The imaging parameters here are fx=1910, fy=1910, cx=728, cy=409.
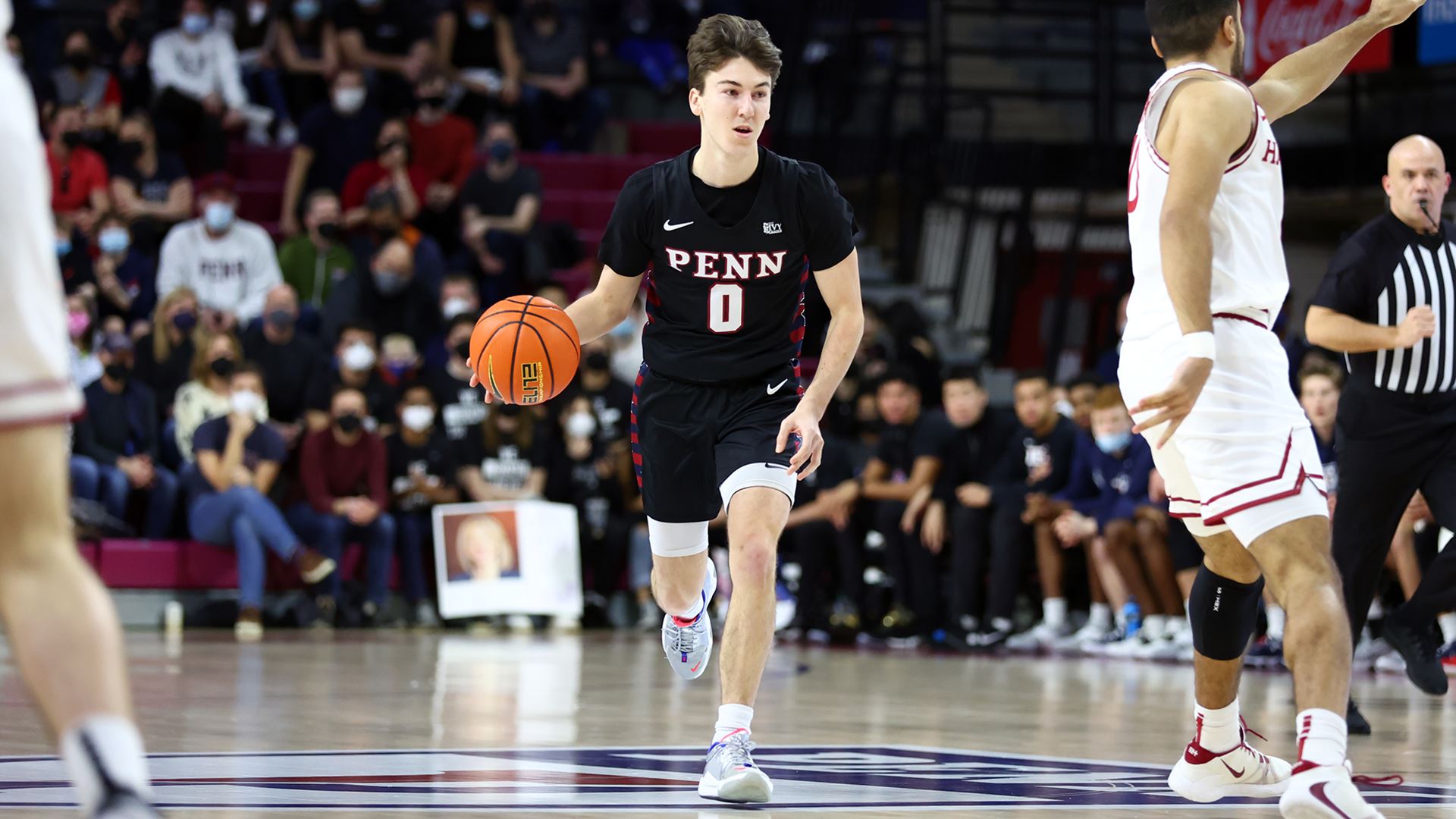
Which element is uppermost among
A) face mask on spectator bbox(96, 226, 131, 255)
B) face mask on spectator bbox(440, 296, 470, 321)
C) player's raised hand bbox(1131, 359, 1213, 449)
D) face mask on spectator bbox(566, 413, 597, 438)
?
face mask on spectator bbox(96, 226, 131, 255)

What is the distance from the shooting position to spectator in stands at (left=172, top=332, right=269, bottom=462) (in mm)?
12453

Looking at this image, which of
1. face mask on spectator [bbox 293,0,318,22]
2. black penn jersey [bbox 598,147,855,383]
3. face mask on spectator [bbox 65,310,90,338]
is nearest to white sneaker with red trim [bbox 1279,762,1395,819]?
black penn jersey [bbox 598,147,855,383]

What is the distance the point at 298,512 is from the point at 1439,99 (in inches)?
377

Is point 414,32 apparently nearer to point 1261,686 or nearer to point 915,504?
point 915,504

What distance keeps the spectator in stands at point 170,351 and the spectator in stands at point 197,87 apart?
256cm

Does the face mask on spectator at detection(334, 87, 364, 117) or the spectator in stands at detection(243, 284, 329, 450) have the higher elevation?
the face mask on spectator at detection(334, 87, 364, 117)

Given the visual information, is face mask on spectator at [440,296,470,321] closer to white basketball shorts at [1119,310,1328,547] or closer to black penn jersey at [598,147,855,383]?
black penn jersey at [598,147,855,383]

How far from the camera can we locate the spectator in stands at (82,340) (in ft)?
41.0

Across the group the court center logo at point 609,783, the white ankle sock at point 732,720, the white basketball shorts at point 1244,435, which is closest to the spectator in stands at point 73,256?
the court center logo at point 609,783

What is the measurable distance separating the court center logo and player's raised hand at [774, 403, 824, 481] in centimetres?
84

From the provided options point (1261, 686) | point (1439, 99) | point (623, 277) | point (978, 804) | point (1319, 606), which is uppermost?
point (1439, 99)

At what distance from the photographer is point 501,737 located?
19.9 feet

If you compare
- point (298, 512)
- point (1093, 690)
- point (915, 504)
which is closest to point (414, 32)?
point (298, 512)

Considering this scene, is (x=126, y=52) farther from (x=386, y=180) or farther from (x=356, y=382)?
(x=356, y=382)
